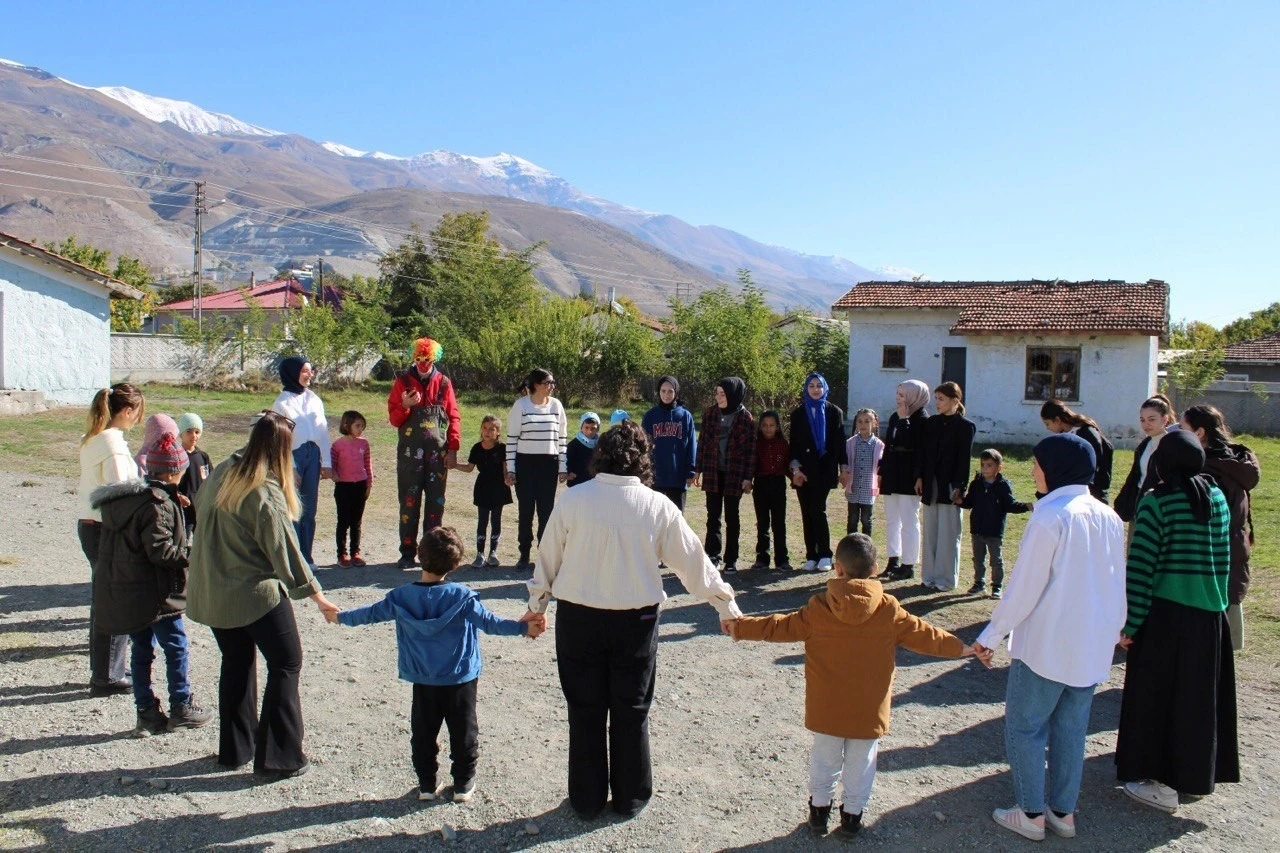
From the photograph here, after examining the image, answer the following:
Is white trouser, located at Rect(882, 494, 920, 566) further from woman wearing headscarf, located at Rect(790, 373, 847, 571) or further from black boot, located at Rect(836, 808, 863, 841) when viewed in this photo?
black boot, located at Rect(836, 808, 863, 841)

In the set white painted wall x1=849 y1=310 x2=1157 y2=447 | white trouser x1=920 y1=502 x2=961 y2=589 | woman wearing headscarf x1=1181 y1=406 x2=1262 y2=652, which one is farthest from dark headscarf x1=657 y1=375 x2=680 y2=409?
white painted wall x1=849 y1=310 x2=1157 y2=447

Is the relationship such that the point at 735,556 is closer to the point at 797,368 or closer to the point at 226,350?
the point at 797,368

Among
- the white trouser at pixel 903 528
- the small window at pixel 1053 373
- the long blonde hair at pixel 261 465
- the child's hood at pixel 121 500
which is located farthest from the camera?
the small window at pixel 1053 373

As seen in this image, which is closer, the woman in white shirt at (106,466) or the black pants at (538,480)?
the woman in white shirt at (106,466)

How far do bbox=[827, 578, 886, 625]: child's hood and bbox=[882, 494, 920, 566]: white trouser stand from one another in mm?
4830

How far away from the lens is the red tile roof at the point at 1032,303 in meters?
23.4

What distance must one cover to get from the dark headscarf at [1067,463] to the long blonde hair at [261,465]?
10.8ft

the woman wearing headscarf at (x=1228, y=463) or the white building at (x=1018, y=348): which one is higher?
the white building at (x=1018, y=348)

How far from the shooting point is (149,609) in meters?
4.73

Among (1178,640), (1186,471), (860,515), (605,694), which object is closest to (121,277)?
(860,515)

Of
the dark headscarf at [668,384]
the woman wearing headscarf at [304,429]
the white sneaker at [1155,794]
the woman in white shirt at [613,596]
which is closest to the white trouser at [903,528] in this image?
the dark headscarf at [668,384]

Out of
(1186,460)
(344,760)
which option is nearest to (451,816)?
(344,760)

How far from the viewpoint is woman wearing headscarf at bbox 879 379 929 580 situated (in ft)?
27.1

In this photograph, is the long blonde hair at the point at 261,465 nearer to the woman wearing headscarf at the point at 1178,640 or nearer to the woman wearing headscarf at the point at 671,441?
the woman wearing headscarf at the point at 1178,640
